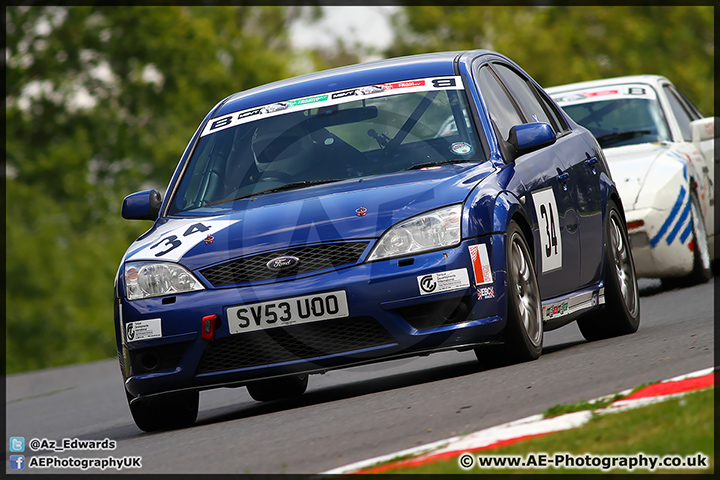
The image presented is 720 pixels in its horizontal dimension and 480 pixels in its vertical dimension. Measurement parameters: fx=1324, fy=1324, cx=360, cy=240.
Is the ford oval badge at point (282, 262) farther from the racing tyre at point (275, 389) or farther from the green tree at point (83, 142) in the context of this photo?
the green tree at point (83, 142)

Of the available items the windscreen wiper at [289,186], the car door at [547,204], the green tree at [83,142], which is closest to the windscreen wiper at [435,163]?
the car door at [547,204]

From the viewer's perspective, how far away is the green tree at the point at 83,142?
3394 cm

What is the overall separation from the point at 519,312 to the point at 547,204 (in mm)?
1003

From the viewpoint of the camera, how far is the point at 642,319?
32.6 feet

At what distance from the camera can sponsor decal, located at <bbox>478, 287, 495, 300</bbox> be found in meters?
6.55

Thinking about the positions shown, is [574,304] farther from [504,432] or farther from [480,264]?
[504,432]

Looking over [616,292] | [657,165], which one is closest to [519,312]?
[616,292]

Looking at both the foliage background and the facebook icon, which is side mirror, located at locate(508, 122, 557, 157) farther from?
the foliage background

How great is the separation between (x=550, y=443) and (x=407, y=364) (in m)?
4.92

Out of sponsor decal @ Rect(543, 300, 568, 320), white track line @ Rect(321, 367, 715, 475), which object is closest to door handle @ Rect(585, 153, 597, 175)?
sponsor decal @ Rect(543, 300, 568, 320)

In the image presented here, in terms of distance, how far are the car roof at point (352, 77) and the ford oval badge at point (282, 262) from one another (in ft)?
5.40

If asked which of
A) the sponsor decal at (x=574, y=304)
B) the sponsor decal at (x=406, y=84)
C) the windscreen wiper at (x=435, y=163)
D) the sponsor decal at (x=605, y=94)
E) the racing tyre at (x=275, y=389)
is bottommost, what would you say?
the racing tyre at (x=275, y=389)

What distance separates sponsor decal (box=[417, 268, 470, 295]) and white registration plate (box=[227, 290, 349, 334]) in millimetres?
392

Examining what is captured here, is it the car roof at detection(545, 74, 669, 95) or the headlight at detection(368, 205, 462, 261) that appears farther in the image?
the car roof at detection(545, 74, 669, 95)
